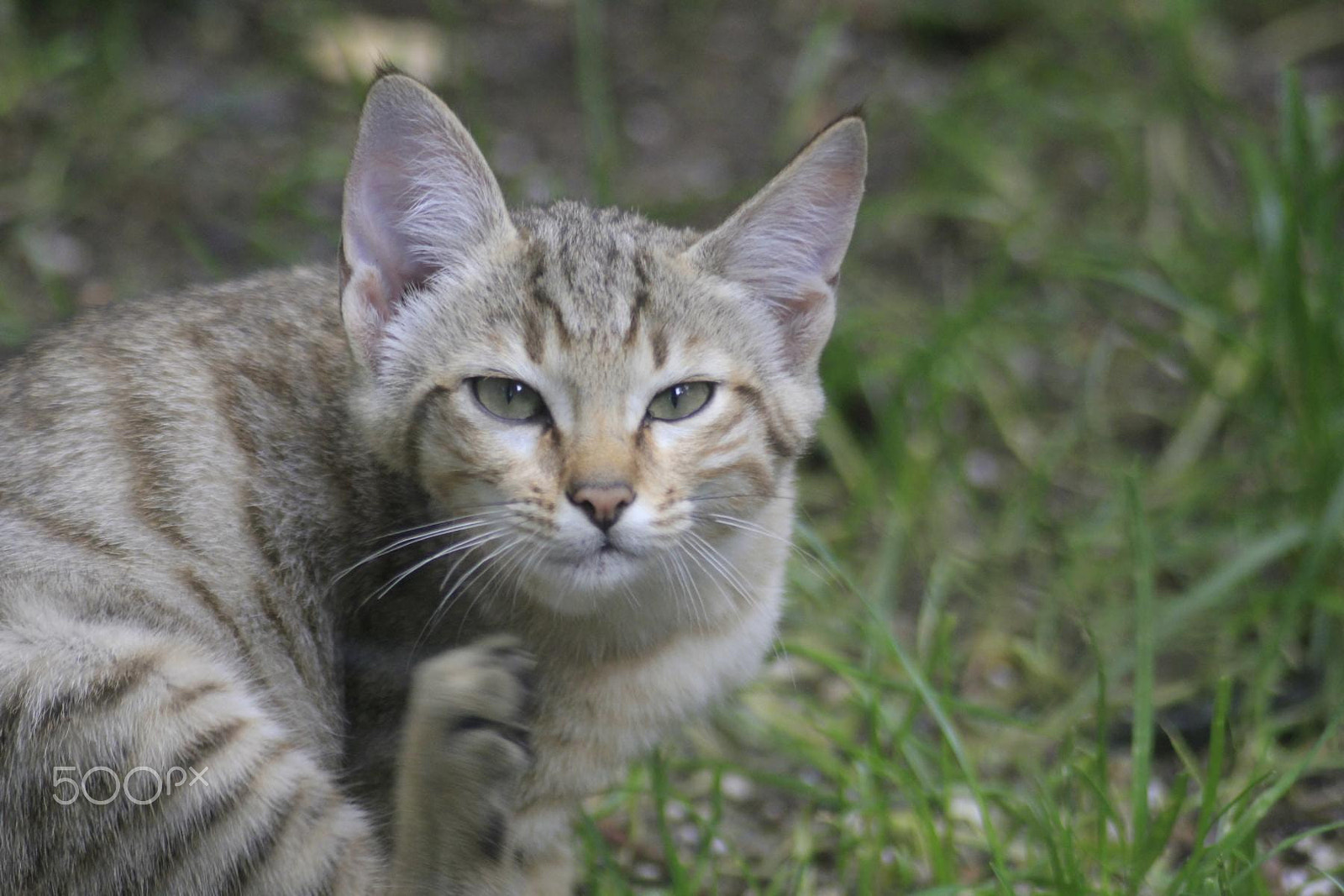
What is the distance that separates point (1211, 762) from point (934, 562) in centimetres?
133

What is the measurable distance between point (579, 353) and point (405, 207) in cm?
49

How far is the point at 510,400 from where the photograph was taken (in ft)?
8.84

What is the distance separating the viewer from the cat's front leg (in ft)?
8.14

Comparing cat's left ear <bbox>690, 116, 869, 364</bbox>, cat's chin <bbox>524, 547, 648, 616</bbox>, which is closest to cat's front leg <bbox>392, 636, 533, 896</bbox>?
cat's chin <bbox>524, 547, 648, 616</bbox>

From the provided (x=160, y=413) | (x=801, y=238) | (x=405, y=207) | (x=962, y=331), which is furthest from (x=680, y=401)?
(x=962, y=331)

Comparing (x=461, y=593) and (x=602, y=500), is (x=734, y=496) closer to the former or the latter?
(x=602, y=500)

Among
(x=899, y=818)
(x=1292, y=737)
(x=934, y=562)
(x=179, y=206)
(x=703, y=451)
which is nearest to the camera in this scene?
(x=703, y=451)

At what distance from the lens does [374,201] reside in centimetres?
276

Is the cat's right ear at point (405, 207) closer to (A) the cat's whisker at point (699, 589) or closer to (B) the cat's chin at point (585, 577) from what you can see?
(B) the cat's chin at point (585, 577)

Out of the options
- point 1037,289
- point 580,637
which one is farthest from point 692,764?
point 1037,289

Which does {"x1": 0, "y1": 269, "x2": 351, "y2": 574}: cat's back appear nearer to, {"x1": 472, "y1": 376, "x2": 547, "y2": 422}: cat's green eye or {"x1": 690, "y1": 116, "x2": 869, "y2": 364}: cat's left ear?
{"x1": 472, "y1": 376, "x2": 547, "y2": 422}: cat's green eye

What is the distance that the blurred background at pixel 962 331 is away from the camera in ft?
11.0

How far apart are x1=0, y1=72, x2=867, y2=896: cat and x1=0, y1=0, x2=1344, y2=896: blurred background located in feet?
1.70

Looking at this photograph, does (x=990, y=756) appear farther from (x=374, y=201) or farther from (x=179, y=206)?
(x=179, y=206)
